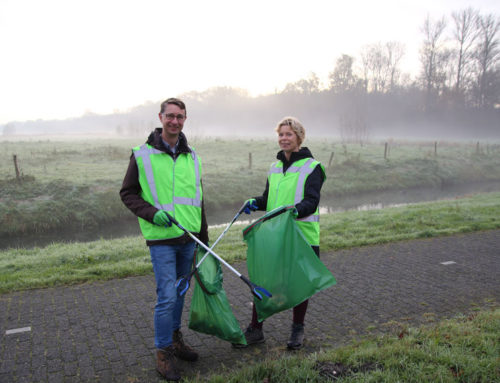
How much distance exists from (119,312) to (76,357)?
39.1 inches

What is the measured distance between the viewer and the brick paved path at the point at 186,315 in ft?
11.4

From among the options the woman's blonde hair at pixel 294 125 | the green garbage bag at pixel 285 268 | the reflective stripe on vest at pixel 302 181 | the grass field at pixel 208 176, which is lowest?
the grass field at pixel 208 176

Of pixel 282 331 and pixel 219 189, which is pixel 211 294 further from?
pixel 219 189

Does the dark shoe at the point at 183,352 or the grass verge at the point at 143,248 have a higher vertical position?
the dark shoe at the point at 183,352

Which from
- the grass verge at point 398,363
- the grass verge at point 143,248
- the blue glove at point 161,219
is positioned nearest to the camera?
the grass verge at point 398,363

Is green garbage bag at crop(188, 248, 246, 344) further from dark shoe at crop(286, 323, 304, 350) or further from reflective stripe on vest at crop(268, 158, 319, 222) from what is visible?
reflective stripe on vest at crop(268, 158, 319, 222)

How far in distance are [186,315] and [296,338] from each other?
143 centimetres

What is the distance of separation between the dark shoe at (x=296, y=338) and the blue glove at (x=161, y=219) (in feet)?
5.33

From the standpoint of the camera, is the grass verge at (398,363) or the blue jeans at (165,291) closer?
the grass verge at (398,363)

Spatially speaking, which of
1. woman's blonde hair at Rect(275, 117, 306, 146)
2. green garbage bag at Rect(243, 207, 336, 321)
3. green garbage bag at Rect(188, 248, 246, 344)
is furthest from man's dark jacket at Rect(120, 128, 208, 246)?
woman's blonde hair at Rect(275, 117, 306, 146)

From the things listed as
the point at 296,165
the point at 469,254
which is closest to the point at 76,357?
the point at 296,165

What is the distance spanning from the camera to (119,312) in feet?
15.0

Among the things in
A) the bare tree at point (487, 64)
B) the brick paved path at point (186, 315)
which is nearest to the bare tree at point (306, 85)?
the bare tree at point (487, 64)

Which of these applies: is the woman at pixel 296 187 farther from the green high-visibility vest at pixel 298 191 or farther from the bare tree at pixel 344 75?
the bare tree at pixel 344 75
